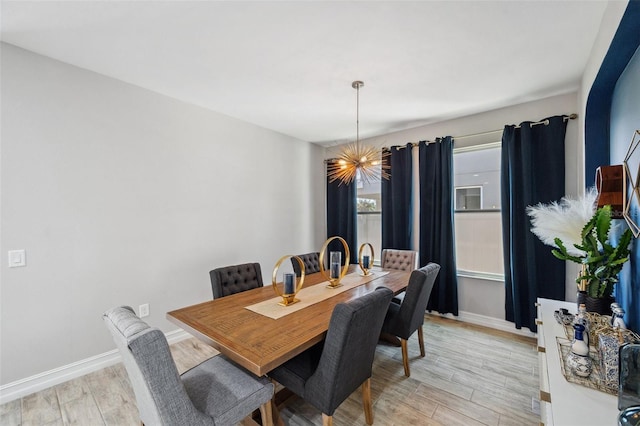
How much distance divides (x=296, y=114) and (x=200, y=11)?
1.82 meters

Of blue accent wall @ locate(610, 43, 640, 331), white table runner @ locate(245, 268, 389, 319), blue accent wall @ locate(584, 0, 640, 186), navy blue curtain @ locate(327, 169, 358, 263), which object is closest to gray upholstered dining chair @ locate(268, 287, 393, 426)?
white table runner @ locate(245, 268, 389, 319)

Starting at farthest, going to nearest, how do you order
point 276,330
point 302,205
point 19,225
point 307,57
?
point 302,205 < point 307,57 < point 19,225 < point 276,330

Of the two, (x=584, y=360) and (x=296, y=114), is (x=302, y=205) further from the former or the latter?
(x=584, y=360)

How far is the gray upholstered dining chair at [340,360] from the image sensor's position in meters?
1.39

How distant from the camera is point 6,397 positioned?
2021 millimetres

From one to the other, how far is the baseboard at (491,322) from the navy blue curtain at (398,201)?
1103 mm

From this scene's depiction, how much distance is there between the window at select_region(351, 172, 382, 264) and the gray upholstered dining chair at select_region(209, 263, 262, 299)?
2373 millimetres

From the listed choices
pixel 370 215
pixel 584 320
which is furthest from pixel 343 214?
pixel 584 320

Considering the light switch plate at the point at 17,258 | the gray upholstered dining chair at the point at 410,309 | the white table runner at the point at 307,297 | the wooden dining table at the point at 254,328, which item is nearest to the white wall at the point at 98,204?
the light switch plate at the point at 17,258

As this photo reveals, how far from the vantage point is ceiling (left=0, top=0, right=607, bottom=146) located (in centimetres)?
173

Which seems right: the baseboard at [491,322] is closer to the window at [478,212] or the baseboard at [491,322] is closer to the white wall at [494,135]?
the white wall at [494,135]

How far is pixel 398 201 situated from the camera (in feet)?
13.3

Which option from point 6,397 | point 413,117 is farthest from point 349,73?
point 6,397

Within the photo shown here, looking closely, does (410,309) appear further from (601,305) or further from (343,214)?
(343,214)
